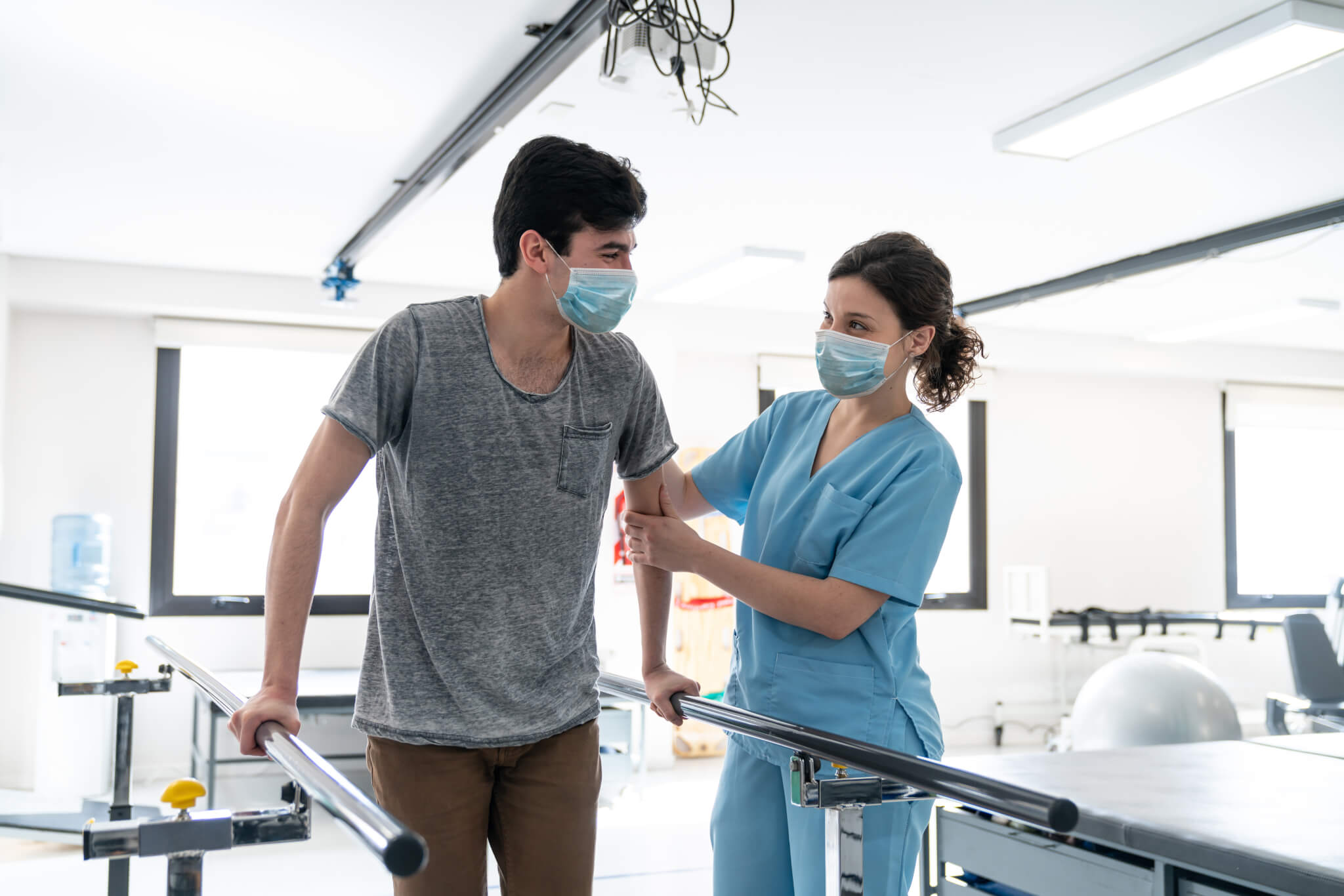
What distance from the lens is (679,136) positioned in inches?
150

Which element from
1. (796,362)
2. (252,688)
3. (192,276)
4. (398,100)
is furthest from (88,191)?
(796,362)

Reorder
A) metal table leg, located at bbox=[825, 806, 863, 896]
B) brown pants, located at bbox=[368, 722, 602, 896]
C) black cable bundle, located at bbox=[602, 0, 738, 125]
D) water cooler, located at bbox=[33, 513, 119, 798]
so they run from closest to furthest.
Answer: metal table leg, located at bbox=[825, 806, 863, 896] → brown pants, located at bbox=[368, 722, 602, 896] → black cable bundle, located at bbox=[602, 0, 738, 125] → water cooler, located at bbox=[33, 513, 119, 798]

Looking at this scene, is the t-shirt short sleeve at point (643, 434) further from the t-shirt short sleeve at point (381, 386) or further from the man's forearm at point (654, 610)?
the t-shirt short sleeve at point (381, 386)

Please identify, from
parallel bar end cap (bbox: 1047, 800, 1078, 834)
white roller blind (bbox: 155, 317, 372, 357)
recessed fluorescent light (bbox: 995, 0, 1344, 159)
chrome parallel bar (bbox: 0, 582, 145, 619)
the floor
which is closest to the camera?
parallel bar end cap (bbox: 1047, 800, 1078, 834)

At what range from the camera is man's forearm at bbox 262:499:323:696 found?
1.28 metres

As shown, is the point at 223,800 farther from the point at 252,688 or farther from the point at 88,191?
the point at 88,191

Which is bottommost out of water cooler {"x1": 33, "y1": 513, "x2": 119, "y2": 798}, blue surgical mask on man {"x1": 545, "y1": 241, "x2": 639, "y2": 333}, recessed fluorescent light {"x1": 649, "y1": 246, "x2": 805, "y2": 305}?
water cooler {"x1": 33, "y1": 513, "x2": 119, "y2": 798}

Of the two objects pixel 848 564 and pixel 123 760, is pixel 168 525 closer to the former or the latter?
pixel 123 760

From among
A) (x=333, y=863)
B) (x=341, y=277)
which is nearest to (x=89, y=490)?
(x=341, y=277)

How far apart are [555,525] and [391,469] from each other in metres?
0.23

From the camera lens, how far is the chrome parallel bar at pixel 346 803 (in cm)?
84

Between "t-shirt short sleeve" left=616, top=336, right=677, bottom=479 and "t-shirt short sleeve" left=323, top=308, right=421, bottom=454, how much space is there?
14.7 inches

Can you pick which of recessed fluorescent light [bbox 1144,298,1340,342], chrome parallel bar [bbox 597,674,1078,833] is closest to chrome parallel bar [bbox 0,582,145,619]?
chrome parallel bar [bbox 597,674,1078,833]

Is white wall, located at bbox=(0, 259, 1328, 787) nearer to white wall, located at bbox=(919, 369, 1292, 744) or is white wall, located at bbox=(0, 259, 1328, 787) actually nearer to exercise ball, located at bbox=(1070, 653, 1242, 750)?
white wall, located at bbox=(919, 369, 1292, 744)
